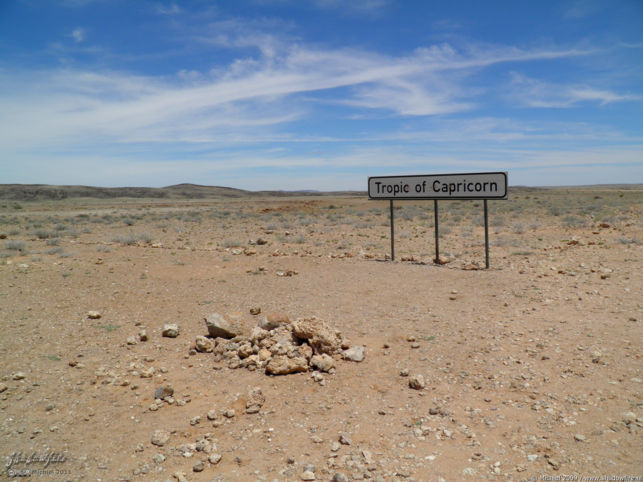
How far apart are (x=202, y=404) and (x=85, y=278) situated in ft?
18.5

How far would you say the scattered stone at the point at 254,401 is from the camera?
408 centimetres

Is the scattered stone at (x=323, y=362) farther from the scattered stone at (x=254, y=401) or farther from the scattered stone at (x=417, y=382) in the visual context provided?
the scattered stone at (x=417, y=382)

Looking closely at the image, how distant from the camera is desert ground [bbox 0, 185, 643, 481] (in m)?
3.36

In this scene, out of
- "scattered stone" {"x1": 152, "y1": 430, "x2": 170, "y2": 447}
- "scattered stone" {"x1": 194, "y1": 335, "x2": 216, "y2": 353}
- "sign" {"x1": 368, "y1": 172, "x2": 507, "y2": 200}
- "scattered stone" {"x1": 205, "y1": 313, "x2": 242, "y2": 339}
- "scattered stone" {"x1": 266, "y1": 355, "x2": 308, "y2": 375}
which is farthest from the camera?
"sign" {"x1": 368, "y1": 172, "x2": 507, "y2": 200}

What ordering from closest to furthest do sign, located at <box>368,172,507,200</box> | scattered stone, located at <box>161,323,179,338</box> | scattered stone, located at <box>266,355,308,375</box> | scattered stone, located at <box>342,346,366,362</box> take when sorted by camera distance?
scattered stone, located at <box>266,355,308,375</box>, scattered stone, located at <box>342,346,366,362</box>, scattered stone, located at <box>161,323,179,338</box>, sign, located at <box>368,172,507,200</box>

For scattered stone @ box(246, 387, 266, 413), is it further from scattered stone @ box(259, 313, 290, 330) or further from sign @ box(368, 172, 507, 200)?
sign @ box(368, 172, 507, 200)

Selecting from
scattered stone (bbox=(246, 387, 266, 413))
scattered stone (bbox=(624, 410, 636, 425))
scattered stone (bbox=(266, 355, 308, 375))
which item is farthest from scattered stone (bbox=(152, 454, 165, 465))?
scattered stone (bbox=(624, 410, 636, 425))

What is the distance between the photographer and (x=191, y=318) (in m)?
6.55

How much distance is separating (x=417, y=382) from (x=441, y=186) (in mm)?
7027

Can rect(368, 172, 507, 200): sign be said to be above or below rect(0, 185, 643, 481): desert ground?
above

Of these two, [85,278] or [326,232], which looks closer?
[85,278]

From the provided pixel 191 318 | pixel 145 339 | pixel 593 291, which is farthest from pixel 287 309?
pixel 593 291

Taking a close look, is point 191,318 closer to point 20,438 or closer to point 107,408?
point 107,408

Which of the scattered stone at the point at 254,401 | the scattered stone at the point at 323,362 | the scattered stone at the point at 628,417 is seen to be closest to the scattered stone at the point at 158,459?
the scattered stone at the point at 254,401
